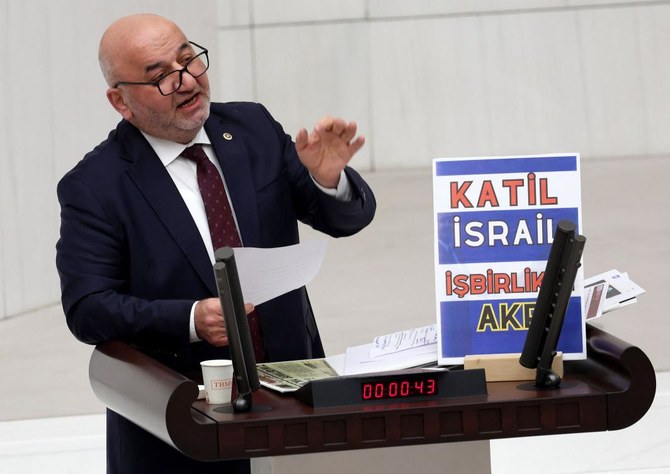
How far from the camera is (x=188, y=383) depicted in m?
1.71

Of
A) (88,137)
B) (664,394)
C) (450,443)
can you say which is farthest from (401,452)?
(88,137)

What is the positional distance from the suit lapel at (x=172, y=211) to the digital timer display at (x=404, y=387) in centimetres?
63

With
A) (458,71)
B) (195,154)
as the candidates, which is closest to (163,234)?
(195,154)

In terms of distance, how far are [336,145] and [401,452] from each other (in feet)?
2.04

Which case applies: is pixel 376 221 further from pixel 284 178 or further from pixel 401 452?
pixel 401 452

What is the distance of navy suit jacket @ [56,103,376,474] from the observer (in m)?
2.18

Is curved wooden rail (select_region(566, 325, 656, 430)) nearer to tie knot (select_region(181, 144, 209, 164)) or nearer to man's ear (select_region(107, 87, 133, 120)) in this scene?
tie knot (select_region(181, 144, 209, 164))

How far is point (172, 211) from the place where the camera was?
92.3 inches

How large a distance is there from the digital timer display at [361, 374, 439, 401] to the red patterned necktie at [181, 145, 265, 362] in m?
0.61

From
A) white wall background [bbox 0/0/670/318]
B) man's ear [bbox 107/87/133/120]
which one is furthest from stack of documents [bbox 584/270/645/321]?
white wall background [bbox 0/0/670/318]

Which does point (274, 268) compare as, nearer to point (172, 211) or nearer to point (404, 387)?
point (404, 387)

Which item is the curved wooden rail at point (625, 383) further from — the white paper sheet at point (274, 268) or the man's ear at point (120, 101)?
the man's ear at point (120, 101)

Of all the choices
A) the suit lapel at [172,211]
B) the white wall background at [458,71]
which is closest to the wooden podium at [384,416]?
the suit lapel at [172,211]

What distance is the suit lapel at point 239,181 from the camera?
240 centimetres
